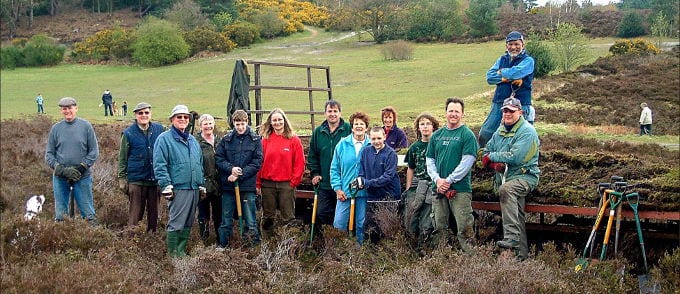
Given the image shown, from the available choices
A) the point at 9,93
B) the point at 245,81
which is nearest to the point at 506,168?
the point at 245,81

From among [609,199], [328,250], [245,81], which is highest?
[245,81]

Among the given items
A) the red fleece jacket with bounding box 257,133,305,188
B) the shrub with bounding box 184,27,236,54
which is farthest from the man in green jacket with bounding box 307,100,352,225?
the shrub with bounding box 184,27,236,54

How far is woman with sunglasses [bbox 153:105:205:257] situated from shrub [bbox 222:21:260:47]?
593 inches

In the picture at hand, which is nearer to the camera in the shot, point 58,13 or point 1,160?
point 1,160

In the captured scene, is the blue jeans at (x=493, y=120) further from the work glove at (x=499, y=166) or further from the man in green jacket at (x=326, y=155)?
the man in green jacket at (x=326, y=155)

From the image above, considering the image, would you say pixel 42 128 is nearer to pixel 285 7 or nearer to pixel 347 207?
pixel 285 7

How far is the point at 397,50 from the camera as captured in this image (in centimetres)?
2605

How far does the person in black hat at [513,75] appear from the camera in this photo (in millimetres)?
7086

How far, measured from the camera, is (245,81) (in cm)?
1030

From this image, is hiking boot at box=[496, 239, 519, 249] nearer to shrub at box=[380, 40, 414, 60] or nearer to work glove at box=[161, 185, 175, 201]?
work glove at box=[161, 185, 175, 201]

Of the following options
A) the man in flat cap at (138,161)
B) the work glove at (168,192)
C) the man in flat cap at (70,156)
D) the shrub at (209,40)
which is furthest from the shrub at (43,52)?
the work glove at (168,192)

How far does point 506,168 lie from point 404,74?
2408 centimetres

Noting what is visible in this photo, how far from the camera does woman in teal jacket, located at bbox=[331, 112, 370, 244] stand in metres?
7.02

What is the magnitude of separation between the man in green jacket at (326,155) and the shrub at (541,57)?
25636 millimetres
